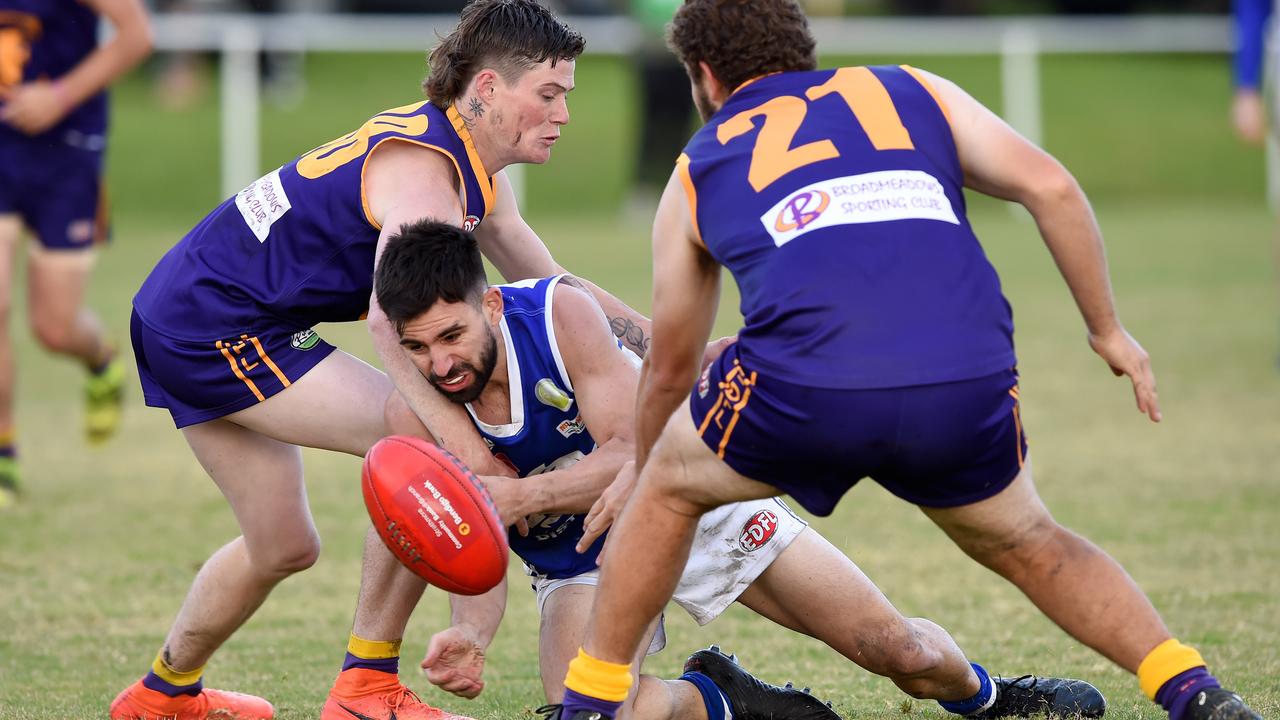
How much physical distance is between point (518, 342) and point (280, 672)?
144cm

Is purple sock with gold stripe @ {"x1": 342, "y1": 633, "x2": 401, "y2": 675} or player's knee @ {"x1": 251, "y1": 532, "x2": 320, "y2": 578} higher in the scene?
player's knee @ {"x1": 251, "y1": 532, "x2": 320, "y2": 578}

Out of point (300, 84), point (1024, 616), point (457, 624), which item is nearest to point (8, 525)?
point (457, 624)

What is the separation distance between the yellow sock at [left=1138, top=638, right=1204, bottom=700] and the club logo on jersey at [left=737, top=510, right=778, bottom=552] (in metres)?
0.96

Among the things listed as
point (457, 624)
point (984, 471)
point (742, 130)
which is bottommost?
point (457, 624)

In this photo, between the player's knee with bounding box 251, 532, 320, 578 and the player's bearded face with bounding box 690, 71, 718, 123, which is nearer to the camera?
the player's bearded face with bounding box 690, 71, 718, 123

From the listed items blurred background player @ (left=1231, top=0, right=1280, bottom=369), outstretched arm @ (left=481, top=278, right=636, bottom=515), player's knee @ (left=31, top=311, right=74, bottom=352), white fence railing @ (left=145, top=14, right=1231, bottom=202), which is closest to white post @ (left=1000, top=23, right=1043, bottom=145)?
white fence railing @ (left=145, top=14, right=1231, bottom=202)

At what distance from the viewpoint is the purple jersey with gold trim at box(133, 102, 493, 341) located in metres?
4.00

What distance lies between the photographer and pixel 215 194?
1888 cm

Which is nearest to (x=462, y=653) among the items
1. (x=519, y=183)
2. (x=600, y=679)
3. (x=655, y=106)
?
(x=600, y=679)

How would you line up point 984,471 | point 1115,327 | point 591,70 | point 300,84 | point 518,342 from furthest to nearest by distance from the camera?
point 591,70
point 300,84
point 518,342
point 1115,327
point 984,471

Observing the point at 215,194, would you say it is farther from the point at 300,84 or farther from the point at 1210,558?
the point at 1210,558

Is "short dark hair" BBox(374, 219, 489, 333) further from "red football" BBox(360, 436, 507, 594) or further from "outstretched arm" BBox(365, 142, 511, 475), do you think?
"red football" BBox(360, 436, 507, 594)

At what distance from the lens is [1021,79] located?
19547 mm

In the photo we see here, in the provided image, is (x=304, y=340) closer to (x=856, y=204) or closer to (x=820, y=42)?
(x=856, y=204)
